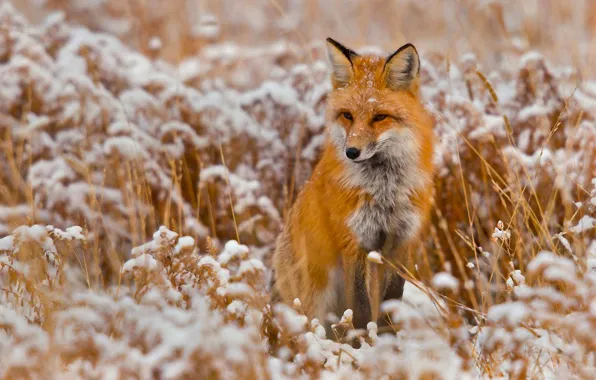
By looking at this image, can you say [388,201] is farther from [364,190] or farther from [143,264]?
[143,264]

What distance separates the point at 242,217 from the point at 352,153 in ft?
7.06

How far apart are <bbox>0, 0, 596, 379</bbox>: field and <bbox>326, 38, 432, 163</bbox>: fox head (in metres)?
0.36

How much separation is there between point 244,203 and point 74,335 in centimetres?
294

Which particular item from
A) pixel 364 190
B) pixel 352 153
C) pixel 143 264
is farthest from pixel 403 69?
pixel 143 264

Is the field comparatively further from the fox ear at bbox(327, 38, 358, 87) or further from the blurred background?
the fox ear at bbox(327, 38, 358, 87)

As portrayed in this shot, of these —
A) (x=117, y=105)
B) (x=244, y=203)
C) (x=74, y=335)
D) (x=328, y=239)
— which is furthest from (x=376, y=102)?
(x=117, y=105)

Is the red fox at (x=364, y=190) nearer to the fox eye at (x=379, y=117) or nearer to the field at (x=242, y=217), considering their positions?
the fox eye at (x=379, y=117)

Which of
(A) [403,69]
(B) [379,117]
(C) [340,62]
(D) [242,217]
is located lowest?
(D) [242,217]

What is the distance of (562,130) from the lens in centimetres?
563

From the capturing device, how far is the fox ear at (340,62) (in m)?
3.97

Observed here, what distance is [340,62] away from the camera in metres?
4.02

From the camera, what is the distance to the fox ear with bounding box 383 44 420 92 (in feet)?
12.5

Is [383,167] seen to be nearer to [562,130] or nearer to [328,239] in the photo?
[328,239]

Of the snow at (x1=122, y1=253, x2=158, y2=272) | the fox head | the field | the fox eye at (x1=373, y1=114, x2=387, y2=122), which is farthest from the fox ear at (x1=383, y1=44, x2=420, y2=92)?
the snow at (x1=122, y1=253, x2=158, y2=272)
